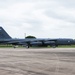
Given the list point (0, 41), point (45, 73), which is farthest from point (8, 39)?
point (45, 73)

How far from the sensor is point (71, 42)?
105 m

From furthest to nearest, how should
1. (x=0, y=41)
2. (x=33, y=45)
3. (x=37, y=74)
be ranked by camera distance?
(x=0, y=41) < (x=33, y=45) < (x=37, y=74)

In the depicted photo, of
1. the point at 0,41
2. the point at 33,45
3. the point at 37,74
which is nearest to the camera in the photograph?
the point at 37,74

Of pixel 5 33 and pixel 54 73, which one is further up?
pixel 5 33

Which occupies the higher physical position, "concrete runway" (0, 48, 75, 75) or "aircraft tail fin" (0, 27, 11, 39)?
"aircraft tail fin" (0, 27, 11, 39)

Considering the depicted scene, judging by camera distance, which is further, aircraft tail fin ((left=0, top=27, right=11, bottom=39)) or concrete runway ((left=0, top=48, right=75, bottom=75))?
aircraft tail fin ((left=0, top=27, right=11, bottom=39))

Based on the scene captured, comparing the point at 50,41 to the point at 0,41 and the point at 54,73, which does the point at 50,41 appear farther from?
the point at 54,73

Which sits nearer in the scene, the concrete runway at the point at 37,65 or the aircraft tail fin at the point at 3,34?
the concrete runway at the point at 37,65

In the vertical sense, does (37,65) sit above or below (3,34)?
below

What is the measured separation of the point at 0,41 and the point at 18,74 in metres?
94.9

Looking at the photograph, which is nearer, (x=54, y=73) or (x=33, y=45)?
(x=54, y=73)

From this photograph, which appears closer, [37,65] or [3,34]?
[37,65]

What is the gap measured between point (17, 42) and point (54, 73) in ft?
295

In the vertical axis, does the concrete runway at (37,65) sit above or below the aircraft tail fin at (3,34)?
below
